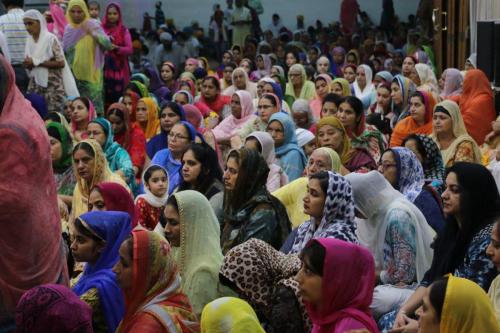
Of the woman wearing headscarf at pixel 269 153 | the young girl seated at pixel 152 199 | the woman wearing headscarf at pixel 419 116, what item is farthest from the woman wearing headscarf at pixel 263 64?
the young girl seated at pixel 152 199

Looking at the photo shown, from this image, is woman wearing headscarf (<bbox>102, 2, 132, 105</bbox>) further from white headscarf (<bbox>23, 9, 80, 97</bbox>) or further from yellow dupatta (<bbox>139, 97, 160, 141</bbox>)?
yellow dupatta (<bbox>139, 97, 160, 141</bbox>)

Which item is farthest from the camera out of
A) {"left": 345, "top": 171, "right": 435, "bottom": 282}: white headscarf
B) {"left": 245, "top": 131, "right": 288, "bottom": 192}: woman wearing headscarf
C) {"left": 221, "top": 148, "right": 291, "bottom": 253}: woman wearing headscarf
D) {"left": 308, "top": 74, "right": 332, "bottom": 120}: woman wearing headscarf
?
{"left": 308, "top": 74, "right": 332, "bottom": 120}: woman wearing headscarf

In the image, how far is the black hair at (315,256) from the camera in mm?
4086

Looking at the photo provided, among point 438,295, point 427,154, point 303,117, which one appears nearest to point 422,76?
point 303,117

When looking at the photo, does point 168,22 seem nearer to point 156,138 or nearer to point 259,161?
point 156,138

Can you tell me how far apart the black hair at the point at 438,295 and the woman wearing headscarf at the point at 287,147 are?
469cm

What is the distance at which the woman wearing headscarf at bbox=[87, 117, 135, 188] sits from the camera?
26.3 ft

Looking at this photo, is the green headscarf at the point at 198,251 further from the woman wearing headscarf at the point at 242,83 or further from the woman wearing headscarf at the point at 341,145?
the woman wearing headscarf at the point at 242,83

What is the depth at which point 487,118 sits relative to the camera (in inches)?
395

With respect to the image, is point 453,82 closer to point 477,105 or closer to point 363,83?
point 477,105

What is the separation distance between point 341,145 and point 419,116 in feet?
5.18

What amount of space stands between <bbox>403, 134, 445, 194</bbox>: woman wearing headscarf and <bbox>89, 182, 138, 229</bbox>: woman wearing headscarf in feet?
6.24

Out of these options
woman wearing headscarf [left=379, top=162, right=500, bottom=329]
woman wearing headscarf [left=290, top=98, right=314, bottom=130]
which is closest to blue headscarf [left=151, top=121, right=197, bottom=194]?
woman wearing headscarf [left=290, top=98, right=314, bottom=130]

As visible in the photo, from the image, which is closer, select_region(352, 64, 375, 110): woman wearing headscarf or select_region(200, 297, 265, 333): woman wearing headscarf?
select_region(200, 297, 265, 333): woman wearing headscarf
